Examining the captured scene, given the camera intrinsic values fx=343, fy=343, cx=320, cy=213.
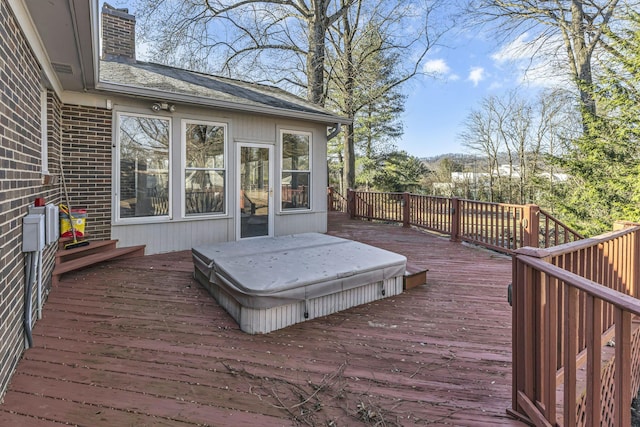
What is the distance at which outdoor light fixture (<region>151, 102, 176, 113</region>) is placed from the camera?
5.44 metres

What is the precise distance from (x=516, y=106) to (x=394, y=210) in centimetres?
1287

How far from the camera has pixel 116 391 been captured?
2.11 m

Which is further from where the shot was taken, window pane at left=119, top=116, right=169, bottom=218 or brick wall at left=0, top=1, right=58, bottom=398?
window pane at left=119, top=116, right=169, bottom=218

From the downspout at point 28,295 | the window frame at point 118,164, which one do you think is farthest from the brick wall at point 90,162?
the downspout at point 28,295

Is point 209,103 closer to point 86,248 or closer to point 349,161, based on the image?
point 86,248

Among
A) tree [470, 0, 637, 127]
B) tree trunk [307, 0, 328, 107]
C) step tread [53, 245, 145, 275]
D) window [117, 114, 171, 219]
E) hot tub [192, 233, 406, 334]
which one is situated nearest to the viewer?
hot tub [192, 233, 406, 334]

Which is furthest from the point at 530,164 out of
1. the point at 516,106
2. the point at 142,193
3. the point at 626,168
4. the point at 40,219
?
the point at 40,219

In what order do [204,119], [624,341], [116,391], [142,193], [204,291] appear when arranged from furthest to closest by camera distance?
[204,119] < [142,193] < [204,291] < [116,391] < [624,341]

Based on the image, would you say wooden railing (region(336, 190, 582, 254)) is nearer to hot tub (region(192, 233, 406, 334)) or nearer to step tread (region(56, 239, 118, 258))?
hot tub (region(192, 233, 406, 334))

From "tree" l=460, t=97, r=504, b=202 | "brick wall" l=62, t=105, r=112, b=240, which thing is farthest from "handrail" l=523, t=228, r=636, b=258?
"tree" l=460, t=97, r=504, b=202

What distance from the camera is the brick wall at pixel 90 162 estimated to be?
501 centimetres

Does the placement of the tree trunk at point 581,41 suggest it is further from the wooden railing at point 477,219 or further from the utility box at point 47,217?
the utility box at point 47,217

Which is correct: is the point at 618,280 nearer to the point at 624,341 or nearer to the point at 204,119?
the point at 624,341

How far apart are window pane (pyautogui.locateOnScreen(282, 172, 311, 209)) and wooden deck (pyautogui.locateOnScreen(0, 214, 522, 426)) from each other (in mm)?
3431
